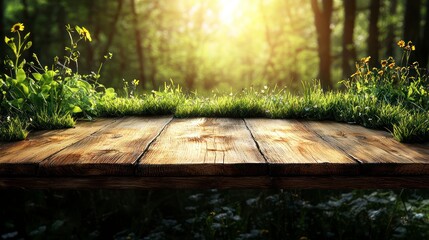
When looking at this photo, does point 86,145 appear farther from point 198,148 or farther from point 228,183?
point 228,183

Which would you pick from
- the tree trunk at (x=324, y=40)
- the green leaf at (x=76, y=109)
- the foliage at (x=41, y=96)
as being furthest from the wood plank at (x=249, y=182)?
the tree trunk at (x=324, y=40)

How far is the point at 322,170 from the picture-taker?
2316 millimetres

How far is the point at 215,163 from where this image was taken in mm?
2299

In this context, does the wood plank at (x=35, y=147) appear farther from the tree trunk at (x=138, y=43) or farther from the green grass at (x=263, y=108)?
the tree trunk at (x=138, y=43)

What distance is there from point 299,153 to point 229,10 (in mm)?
34971

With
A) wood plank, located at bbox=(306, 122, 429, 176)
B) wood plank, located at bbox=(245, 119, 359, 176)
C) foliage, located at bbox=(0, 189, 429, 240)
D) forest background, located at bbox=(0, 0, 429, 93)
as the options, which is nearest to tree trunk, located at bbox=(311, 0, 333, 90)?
forest background, located at bbox=(0, 0, 429, 93)

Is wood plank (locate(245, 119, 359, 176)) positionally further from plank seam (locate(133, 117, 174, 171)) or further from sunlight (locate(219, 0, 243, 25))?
sunlight (locate(219, 0, 243, 25))

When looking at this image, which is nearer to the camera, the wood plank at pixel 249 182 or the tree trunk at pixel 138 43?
the wood plank at pixel 249 182

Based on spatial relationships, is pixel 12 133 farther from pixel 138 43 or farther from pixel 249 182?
pixel 138 43

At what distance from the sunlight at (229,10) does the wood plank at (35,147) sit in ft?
100

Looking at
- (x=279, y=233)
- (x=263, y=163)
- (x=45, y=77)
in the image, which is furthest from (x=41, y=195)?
(x=263, y=163)

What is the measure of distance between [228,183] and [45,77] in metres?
2.23

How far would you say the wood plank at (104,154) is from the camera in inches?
92.0

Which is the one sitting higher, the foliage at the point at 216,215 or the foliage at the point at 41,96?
the foliage at the point at 41,96
